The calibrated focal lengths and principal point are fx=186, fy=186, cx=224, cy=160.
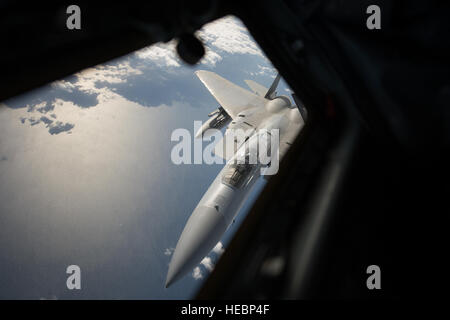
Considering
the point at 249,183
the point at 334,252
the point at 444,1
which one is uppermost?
the point at 444,1

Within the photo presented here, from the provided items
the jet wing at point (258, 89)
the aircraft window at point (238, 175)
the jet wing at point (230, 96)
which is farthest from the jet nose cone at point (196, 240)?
the jet wing at point (258, 89)

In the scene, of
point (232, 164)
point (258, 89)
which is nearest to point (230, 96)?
point (258, 89)

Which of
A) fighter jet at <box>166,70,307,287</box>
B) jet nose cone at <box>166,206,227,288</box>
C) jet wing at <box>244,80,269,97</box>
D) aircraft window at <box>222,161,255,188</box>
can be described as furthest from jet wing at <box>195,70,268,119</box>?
jet nose cone at <box>166,206,227,288</box>

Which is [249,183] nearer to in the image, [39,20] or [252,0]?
[252,0]

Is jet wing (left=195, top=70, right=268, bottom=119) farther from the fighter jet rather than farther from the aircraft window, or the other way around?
the aircraft window

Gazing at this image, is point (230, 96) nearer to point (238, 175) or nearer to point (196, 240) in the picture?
point (238, 175)
